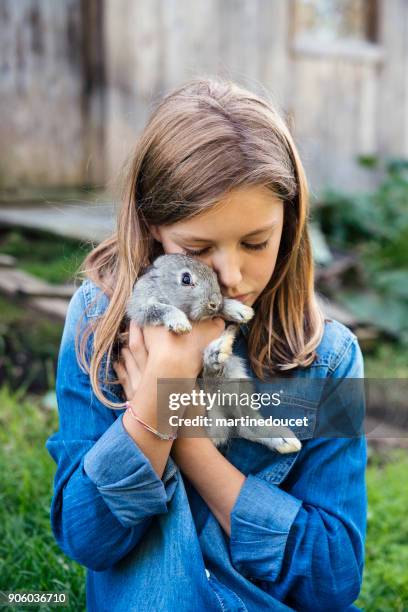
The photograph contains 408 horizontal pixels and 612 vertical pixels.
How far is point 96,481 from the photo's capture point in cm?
179

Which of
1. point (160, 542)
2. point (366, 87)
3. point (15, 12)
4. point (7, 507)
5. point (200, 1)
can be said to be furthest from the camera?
point (366, 87)

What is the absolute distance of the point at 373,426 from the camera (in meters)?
4.66

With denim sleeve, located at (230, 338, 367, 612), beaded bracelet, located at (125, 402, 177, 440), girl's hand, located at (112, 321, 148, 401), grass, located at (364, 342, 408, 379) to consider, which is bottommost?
grass, located at (364, 342, 408, 379)

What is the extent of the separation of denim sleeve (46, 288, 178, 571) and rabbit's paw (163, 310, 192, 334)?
26cm

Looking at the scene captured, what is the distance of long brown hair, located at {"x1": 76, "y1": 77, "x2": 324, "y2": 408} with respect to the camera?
1.88 metres

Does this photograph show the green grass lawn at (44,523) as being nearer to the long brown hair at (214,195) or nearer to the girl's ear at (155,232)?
the long brown hair at (214,195)

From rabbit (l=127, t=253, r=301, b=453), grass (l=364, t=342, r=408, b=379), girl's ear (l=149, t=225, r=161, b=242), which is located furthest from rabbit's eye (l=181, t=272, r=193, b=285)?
grass (l=364, t=342, r=408, b=379)

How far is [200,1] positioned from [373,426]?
4.48 m

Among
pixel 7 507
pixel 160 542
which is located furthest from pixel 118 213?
pixel 7 507

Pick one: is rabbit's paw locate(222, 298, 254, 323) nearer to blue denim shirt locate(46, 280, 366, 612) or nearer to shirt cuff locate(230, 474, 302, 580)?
blue denim shirt locate(46, 280, 366, 612)

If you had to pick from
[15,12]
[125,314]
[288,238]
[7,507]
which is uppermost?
[15,12]

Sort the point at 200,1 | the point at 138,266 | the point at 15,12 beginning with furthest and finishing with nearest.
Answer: the point at 200,1 → the point at 15,12 → the point at 138,266

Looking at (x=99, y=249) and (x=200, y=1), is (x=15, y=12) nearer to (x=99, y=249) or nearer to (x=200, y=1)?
(x=200, y=1)

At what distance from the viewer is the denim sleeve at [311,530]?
6.31 ft
